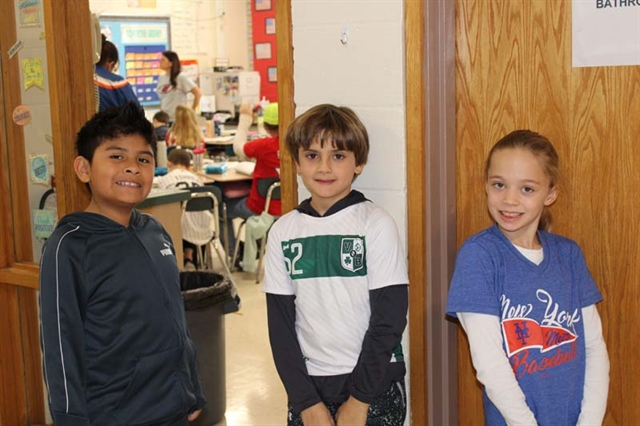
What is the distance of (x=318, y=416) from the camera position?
78.9 inches

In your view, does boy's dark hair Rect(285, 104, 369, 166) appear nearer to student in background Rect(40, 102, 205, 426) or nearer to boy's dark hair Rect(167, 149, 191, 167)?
student in background Rect(40, 102, 205, 426)

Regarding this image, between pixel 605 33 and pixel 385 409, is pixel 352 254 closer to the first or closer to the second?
pixel 385 409

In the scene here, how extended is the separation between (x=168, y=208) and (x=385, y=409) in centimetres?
302

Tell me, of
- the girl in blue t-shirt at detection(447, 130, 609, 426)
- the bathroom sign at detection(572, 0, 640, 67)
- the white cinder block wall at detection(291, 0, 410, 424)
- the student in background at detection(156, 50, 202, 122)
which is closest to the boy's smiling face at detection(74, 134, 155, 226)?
the white cinder block wall at detection(291, 0, 410, 424)

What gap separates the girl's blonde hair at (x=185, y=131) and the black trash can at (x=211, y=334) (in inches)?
142

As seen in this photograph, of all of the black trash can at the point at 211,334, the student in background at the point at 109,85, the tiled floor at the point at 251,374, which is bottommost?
the tiled floor at the point at 251,374

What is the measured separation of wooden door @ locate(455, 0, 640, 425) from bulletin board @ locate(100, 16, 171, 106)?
8.03 meters

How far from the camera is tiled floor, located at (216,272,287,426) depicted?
3.82m

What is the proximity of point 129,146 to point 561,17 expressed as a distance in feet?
4.11

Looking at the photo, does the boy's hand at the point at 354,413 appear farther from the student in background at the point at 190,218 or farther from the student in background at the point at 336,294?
the student in background at the point at 190,218

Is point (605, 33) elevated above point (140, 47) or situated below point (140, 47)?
below

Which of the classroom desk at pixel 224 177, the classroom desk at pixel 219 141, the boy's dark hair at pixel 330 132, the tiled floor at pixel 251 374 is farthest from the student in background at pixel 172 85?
the boy's dark hair at pixel 330 132

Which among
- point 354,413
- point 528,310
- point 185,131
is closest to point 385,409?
point 354,413

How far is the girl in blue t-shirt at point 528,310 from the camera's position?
193cm
